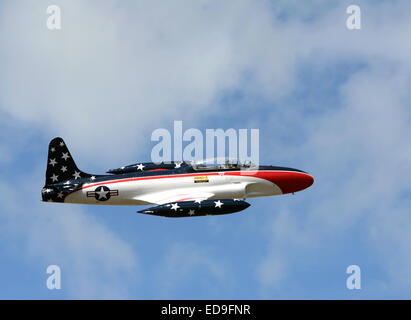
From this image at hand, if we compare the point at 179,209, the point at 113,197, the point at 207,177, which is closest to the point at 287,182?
the point at 207,177

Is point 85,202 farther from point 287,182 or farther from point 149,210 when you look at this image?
point 287,182

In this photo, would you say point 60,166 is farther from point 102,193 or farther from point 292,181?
point 292,181

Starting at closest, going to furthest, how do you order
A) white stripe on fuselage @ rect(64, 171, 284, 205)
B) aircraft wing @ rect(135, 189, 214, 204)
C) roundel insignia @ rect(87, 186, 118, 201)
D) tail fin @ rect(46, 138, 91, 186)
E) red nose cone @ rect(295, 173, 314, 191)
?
aircraft wing @ rect(135, 189, 214, 204) < white stripe on fuselage @ rect(64, 171, 284, 205) < roundel insignia @ rect(87, 186, 118, 201) < tail fin @ rect(46, 138, 91, 186) < red nose cone @ rect(295, 173, 314, 191)

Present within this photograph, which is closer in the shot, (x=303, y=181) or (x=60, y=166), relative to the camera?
(x=60, y=166)

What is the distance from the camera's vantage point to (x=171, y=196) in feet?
163

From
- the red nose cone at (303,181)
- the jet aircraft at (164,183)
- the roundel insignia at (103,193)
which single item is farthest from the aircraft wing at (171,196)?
the red nose cone at (303,181)

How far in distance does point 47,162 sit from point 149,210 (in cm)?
948

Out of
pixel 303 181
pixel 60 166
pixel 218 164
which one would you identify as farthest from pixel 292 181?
pixel 60 166

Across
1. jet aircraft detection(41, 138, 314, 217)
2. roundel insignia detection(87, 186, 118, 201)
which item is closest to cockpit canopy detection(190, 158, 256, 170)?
jet aircraft detection(41, 138, 314, 217)

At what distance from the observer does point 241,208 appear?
4641 centimetres

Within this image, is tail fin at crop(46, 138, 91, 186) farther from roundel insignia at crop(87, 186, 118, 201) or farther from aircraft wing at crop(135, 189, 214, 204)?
aircraft wing at crop(135, 189, 214, 204)

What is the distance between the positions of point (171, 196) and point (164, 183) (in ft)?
3.50

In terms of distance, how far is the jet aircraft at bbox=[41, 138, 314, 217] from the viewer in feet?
164

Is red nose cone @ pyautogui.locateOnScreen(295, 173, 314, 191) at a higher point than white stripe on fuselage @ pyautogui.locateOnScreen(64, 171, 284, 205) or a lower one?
higher
